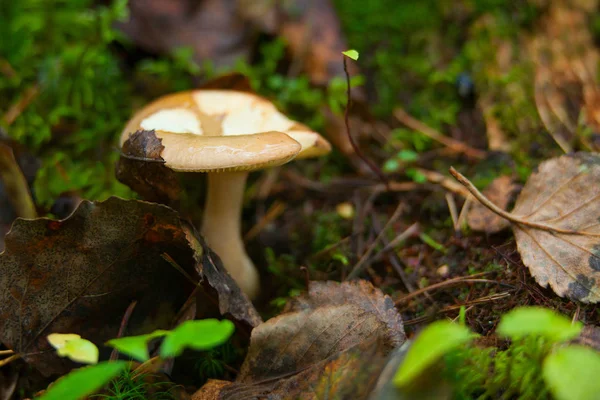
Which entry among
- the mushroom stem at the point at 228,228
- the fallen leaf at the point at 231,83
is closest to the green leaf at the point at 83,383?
the mushroom stem at the point at 228,228

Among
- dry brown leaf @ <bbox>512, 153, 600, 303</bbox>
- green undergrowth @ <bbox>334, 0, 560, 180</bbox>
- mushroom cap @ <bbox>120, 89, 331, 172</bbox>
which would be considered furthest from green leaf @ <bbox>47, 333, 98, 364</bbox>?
green undergrowth @ <bbox>334, 0, 560, 180</bbox>

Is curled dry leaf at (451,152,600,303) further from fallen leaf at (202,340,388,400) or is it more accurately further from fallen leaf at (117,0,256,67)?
fallen leaf at (117,0,256,67)

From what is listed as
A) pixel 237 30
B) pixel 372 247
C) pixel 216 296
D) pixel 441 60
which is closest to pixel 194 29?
pixel 237 30

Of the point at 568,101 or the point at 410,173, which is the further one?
the point at 568,101

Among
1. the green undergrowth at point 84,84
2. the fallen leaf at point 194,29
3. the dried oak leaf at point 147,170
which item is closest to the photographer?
the dried oak leaf at point 147,170

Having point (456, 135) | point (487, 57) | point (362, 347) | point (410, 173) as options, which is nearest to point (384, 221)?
point (410, 173)

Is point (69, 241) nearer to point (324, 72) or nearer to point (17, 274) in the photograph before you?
point (17, 274)

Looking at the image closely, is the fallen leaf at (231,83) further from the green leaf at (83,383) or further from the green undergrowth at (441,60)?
the green leaf at (83,383)
